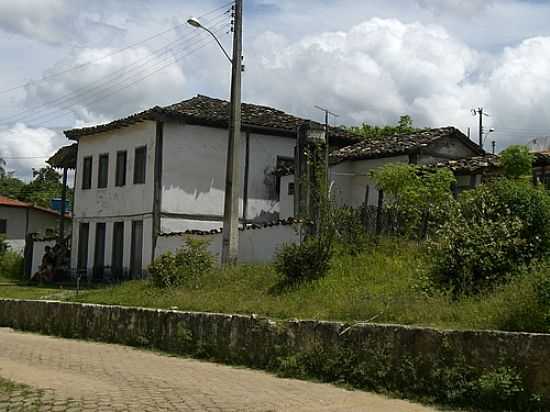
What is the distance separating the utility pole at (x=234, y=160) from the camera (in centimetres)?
1883

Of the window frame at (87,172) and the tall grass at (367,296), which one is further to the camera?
the window frame at (87,172)

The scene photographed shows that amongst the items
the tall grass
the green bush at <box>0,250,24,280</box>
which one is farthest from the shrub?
the green bush at <box>0,250,24,280</box>

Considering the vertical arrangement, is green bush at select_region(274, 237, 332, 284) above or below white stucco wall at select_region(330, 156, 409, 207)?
below

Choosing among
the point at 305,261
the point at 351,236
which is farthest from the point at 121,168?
the point at 305,261

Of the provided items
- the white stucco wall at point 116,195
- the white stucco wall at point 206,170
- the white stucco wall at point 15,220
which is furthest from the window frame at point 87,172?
the white stucco wall at point 15,220

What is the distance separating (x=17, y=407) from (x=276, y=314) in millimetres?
4596

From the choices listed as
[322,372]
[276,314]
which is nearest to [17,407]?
[322,372]

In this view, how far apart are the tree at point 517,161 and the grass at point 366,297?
363 cm

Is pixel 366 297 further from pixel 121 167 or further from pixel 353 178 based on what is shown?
pixel 121 167

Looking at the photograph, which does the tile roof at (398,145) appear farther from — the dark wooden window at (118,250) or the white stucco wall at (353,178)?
the dark wooden window at (118,250)

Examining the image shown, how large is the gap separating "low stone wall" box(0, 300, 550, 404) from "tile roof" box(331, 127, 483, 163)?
36.2 feet

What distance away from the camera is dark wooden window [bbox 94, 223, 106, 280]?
28.3 meters

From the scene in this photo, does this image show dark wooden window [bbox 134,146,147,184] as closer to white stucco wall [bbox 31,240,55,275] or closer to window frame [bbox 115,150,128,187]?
window frame [bbox 115,150,128,187]

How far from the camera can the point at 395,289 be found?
37.5 feet
